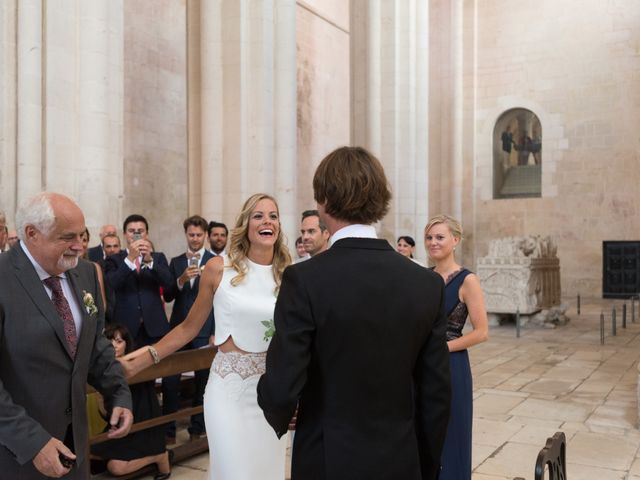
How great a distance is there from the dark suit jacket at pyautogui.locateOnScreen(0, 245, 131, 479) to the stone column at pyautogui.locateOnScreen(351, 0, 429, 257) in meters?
12.2

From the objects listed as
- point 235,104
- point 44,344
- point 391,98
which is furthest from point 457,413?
point 391,98

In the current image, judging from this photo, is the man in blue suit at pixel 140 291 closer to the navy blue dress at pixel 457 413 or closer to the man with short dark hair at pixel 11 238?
the man with short dark hair at pixel 11 238

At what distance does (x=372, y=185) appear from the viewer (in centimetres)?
197

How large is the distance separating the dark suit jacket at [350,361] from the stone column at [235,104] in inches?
316

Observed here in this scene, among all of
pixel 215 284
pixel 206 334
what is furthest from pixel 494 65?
pixel 215 284

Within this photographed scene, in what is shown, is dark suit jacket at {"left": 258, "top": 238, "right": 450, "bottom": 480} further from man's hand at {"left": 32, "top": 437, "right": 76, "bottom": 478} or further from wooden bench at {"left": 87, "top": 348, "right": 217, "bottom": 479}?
wooden bench at {"left": 87, "top": 348, "right": 217, "bottom": 479}

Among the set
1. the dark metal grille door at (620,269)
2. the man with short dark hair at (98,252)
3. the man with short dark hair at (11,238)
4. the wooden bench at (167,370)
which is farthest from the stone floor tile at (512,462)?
the dark metal grille door at (620,269)

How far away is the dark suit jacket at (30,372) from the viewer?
7.27 feet

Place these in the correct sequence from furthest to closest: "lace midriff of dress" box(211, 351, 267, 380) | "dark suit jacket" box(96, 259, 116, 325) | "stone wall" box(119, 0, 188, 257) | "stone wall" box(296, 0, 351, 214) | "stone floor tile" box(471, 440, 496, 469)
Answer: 1. "stone wall" box(296, 0, 351, 214)
2. "stone wall" box(119, 0, 188, 257)
3. "stone floor tile" box(471, 440, 496, 469)
4. "dark suit jacket" box(96, 259, 116, 325)
5. "lace midriff of dress" box(211, 351, 267, 380)

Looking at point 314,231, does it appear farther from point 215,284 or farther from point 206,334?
point 206,334

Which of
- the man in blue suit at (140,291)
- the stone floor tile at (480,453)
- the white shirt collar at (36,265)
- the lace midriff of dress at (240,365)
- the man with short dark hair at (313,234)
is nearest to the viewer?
the white shirt collar at (36,265)

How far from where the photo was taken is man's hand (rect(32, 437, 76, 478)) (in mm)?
2230

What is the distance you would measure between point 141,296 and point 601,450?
13.4 feet

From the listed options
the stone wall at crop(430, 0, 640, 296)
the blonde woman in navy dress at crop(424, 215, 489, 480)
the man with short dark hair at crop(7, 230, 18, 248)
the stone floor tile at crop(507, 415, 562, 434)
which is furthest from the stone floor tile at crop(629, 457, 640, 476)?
the stone wall at crop(430, 0, 640, 296)
